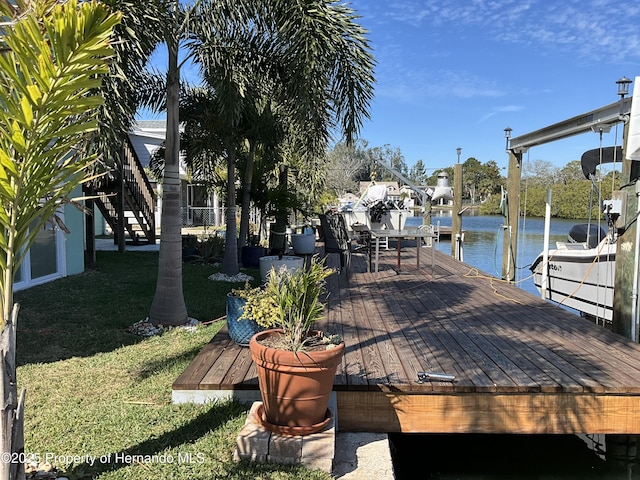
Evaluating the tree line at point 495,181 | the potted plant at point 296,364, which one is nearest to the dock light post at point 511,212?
the tree line at point 495,181

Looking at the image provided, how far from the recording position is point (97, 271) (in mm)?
9172

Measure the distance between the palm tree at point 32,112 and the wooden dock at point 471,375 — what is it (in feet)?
5.78

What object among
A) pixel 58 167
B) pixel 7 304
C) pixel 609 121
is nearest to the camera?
pixel 7 304

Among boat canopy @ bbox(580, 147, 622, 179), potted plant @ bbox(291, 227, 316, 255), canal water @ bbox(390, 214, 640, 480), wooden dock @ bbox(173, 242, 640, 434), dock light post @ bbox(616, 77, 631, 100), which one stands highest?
dock light post @ bbox(616, 77, 631, 100)

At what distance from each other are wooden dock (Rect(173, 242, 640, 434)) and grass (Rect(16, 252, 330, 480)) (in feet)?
1.07

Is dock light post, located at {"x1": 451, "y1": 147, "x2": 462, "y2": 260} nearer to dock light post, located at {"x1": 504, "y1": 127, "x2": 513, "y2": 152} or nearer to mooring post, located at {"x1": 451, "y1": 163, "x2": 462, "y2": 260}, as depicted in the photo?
mooring post, located at {"x1": 451, "y1": 163, "x2": 462, "y2": 260}

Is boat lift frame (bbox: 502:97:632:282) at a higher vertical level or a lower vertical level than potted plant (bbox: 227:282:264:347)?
higher

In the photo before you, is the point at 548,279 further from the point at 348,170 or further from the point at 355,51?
the point at 348,170

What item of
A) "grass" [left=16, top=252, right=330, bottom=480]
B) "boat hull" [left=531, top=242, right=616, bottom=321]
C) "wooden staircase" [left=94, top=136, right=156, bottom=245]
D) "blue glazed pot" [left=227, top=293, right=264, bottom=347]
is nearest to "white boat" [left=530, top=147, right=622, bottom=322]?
"boat hull" [left=531, top=242, right=616, bottom=321]

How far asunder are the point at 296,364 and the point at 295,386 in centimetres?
14

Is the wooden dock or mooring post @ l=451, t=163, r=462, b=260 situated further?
mooring post @ l=451, t=163, r=462, b=260

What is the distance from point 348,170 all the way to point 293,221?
2814 cm

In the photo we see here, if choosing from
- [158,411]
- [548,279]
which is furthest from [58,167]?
[548,279]

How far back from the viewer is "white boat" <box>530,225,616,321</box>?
604 cm
